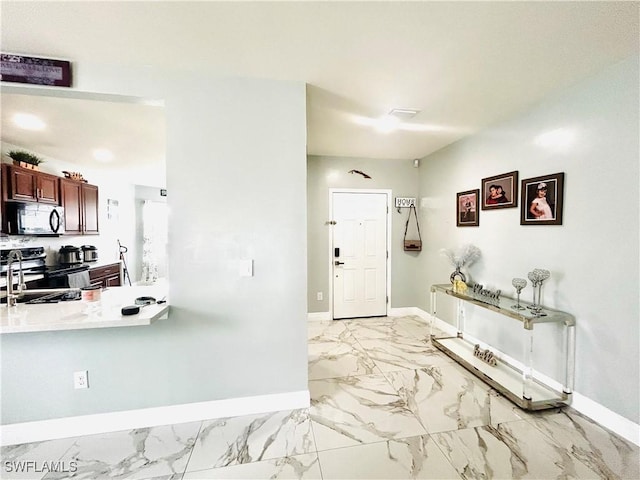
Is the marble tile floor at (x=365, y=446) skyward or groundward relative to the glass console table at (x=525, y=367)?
groundward

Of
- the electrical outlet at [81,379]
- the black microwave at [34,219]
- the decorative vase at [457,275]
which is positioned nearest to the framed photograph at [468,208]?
the decorative vase at [457,275]

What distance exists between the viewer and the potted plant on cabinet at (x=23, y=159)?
3189 millimetres

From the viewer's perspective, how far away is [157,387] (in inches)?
75.2

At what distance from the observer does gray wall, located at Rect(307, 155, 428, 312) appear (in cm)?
405

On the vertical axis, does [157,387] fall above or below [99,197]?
below

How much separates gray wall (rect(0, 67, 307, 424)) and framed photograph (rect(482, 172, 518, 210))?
6.83ft

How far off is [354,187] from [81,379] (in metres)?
3.65

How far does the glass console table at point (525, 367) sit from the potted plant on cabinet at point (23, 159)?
5.31 m

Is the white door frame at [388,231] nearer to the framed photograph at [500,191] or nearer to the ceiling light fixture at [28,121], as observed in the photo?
the framed photograph at [500,191]

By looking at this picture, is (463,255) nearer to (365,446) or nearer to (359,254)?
Answer: (359,254)

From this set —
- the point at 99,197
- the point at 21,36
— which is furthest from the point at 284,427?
the point at 99,197

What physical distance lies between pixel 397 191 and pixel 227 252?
123 inches

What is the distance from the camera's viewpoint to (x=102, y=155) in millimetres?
3879

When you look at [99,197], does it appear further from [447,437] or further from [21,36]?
[447,437]
